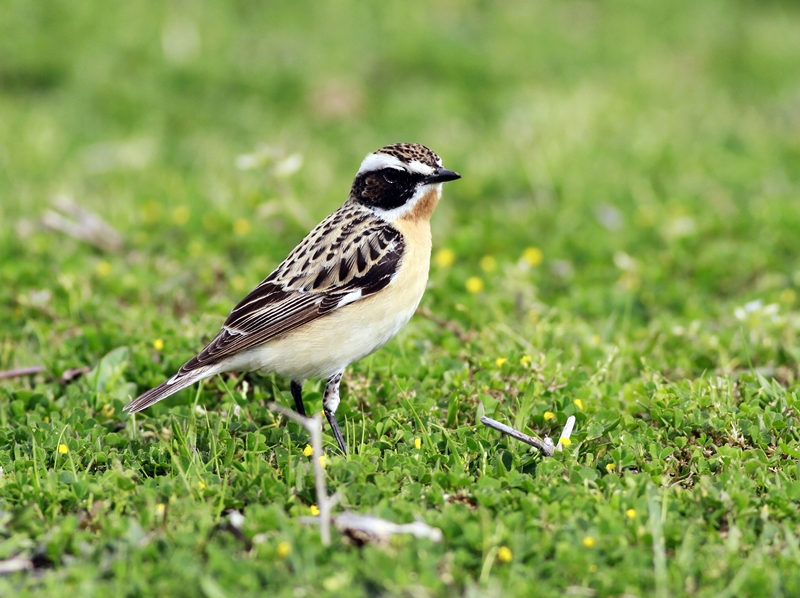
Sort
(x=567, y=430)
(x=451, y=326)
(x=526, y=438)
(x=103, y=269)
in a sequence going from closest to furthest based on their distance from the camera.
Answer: (x=526, y=438), (x=567, y=430), (x=451, y=326), (x=103, y=269)

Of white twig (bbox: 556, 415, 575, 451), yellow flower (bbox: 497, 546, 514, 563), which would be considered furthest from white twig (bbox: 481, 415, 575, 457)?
yellow flower (bbox: 497, 546, 514, 563)

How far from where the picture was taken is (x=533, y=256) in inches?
362

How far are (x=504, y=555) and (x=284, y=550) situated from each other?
1.01 meters

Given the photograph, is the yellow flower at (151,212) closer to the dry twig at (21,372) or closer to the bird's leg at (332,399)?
the dry twig at (21,372)

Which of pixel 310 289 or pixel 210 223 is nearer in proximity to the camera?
pixel 310 289

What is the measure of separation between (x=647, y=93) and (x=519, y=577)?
1045cm

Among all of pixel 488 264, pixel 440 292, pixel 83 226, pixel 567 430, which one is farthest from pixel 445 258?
pixel 567 430

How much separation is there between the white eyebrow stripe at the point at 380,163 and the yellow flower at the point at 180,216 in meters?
3.30

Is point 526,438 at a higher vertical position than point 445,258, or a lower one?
lower

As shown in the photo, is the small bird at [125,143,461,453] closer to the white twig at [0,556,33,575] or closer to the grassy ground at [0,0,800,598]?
the grassy ground at [0,0,800,598]

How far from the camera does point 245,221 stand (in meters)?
9.59

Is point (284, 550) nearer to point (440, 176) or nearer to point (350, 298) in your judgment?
point (350, 298)

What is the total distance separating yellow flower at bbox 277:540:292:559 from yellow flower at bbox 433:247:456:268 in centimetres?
A: 478

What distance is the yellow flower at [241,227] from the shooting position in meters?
9.43
